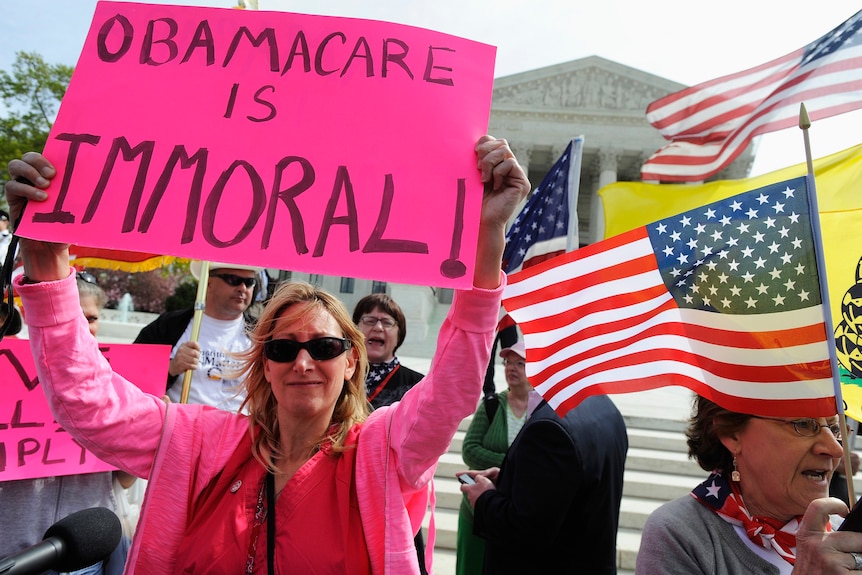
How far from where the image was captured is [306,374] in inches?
74.8

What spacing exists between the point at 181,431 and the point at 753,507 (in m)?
1.85

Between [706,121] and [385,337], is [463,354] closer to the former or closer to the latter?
[385,337]

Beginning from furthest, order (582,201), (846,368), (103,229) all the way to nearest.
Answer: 1. (582,201)
2. (846,368)
3. (103,229)

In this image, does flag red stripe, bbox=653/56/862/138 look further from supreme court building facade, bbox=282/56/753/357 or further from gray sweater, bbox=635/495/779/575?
supreme court building facade, bbox=282/56/753/357

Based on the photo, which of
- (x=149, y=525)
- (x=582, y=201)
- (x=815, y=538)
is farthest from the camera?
(x=582, y=201)

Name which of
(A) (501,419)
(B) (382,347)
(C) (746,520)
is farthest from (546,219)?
(C) (746,520)

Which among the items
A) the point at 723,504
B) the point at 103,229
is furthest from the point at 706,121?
the point at 103,229

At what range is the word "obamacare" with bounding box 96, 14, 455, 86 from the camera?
1734 mm

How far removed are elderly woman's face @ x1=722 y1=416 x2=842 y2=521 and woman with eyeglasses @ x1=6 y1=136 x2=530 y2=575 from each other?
1010 millimetres

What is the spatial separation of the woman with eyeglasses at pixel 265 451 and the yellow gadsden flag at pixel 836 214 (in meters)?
1.45

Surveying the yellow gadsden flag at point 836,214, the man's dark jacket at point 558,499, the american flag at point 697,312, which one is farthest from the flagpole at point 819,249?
the man's dark jacket at point 558,499

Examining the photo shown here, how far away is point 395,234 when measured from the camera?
1.55 meters

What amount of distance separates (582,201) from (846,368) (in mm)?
40096

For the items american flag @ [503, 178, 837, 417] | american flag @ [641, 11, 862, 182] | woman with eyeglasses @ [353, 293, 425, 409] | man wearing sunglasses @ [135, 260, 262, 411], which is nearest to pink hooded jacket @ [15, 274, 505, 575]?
american flag @ [503, 178, 837, 417]
